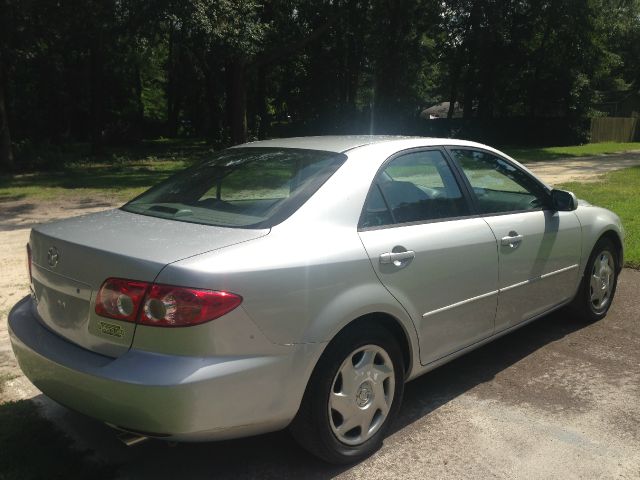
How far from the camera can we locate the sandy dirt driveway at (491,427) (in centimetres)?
305

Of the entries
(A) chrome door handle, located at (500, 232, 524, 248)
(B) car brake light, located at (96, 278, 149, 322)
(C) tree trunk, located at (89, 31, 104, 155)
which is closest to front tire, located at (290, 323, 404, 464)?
(B) car brake light, located at (96, 278, 149, 322)

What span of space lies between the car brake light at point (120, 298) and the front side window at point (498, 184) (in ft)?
7.64

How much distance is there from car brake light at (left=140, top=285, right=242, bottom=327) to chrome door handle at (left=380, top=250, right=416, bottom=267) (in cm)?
94

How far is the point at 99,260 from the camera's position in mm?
2730

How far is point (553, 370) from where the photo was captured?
4.30 metres

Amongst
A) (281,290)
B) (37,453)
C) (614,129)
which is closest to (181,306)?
(281,290)

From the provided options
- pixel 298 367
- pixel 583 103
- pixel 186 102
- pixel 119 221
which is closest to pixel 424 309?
pixel 298 367

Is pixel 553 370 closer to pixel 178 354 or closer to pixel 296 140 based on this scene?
pixel 296 140

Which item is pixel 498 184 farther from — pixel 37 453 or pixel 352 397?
pixel 37 453

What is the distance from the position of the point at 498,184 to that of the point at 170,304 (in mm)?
3001

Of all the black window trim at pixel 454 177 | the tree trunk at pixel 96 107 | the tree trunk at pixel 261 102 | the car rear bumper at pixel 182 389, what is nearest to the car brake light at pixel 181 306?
the car rear bumper at pixel 182 389

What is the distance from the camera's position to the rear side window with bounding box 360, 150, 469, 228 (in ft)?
11.0

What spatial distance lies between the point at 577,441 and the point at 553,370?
1.03 meters

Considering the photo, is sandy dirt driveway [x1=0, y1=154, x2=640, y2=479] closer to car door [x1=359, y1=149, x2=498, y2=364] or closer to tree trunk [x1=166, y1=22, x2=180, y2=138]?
car door [x1=359, y1=149, x2=498, y2=364]
